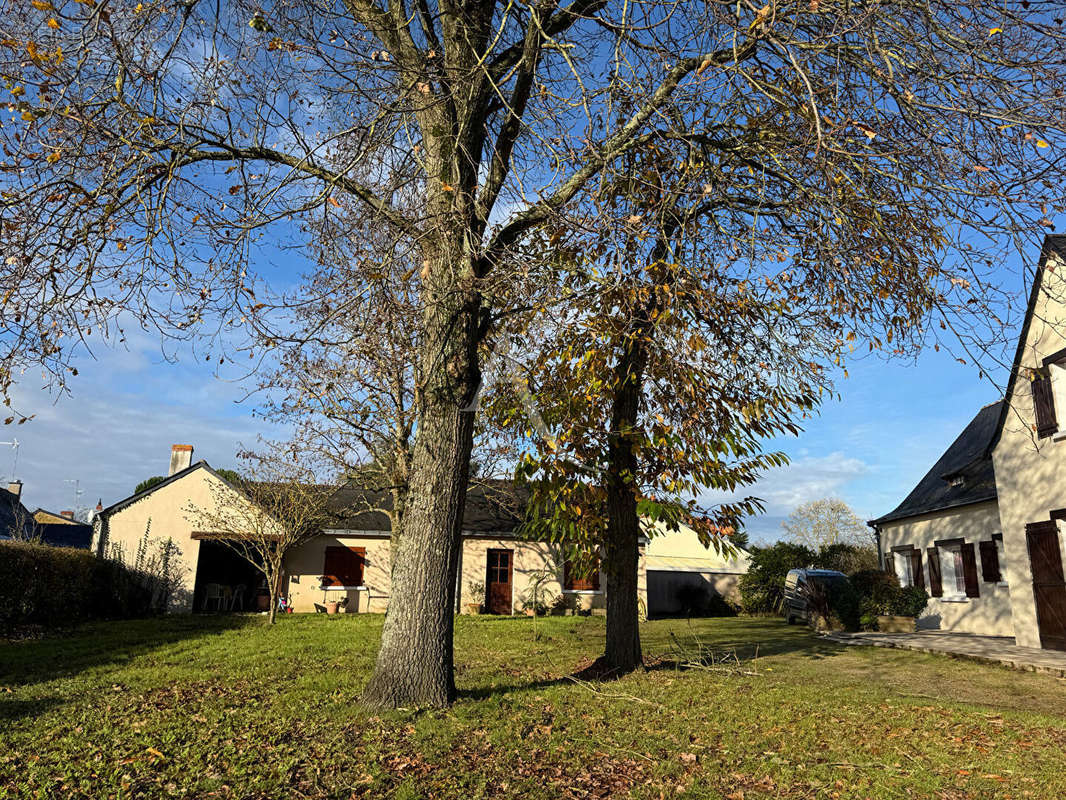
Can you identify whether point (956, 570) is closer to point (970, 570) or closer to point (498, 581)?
point (970, 570)

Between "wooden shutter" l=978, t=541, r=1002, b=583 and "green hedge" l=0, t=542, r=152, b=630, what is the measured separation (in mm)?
23478

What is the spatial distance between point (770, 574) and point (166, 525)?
2263cm

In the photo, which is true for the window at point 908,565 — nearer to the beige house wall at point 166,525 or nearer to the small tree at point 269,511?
the small tree at point 269,511

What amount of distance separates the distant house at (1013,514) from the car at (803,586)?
10.1 ft

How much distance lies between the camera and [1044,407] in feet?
43.3

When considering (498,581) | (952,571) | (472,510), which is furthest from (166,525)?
(952,571)

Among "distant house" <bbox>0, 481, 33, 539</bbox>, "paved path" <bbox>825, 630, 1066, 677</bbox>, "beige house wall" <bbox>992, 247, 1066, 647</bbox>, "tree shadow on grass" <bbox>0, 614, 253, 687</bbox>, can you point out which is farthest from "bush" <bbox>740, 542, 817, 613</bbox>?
"distant house" <bbox>0, 481, 33, 539</bbox>

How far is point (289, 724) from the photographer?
21.1 ft

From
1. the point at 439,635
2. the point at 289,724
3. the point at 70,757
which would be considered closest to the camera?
the point at 70,757

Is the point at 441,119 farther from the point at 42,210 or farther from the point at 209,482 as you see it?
the point at 209,482

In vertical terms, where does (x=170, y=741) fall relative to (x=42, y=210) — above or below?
below

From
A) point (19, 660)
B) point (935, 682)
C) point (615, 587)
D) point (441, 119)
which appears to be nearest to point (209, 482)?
point (19, 660)

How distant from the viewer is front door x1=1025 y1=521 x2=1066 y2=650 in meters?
12.8

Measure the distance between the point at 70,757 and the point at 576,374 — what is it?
20.1 feet
